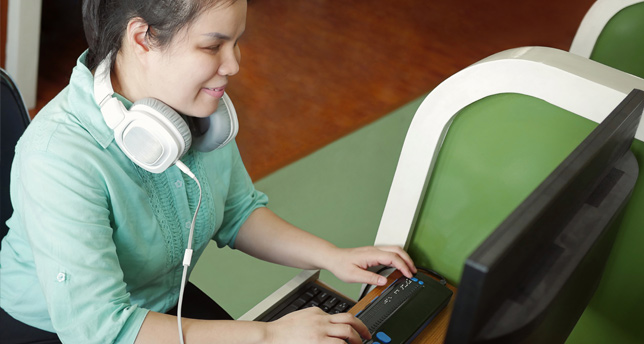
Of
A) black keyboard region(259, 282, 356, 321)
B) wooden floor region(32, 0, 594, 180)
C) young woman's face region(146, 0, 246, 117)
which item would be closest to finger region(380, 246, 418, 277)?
black keyboard region(259, 282, 356, 321)

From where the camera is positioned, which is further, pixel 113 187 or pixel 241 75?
pixel 241 75

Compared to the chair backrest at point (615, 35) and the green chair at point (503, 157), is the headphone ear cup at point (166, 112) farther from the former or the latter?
the chair backrest at point (615, 35)

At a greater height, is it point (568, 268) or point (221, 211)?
point (568, 268)

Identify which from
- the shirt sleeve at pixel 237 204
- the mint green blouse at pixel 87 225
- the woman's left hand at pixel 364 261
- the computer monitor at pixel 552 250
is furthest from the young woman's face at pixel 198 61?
the computer monitor at pixel 552 250

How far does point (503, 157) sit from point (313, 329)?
17.1 inches

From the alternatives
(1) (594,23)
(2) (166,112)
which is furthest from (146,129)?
(1) (594,23)

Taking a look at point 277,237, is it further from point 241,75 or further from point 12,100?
point 241,75

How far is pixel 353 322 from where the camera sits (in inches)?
38.5

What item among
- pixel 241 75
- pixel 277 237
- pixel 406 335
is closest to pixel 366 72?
pixel 241 75

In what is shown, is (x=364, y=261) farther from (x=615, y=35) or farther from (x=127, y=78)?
(x=615, y=35)

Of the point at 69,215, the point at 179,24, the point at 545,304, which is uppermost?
the point at 179,24

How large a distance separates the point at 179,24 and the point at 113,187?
0.26 meters

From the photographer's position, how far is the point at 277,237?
1284mm

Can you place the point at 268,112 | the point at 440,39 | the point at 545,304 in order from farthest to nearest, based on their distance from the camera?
1. the point at 440,39
2. the point at 268,112
3. the point at 545,304
